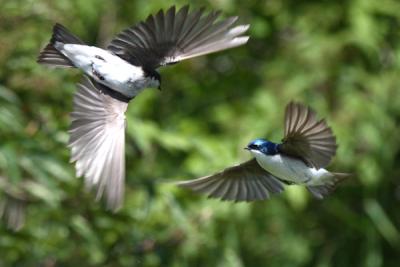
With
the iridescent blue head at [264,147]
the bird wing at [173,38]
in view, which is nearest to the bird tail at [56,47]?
the bird wing at [173,38]

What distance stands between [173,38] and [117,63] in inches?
6.0

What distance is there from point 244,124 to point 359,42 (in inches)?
25.2

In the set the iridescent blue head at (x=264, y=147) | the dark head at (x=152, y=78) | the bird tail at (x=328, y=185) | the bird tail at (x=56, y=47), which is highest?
the bird tail at (x=56, y=47)

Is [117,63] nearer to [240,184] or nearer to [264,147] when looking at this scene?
[264,147]

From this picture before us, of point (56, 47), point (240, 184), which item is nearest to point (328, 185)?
point (240, 184)

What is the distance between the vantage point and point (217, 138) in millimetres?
3961

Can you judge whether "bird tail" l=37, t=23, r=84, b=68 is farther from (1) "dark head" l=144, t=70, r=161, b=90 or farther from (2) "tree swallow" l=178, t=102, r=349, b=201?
(2) "tree swallow" l=178, t=102, r=349, b=201

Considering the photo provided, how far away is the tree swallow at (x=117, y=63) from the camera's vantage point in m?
2.25

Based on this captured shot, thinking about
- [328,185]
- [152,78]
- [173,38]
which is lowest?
[328,185]

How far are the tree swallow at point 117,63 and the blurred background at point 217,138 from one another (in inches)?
27.4

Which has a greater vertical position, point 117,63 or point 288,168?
point 117,63

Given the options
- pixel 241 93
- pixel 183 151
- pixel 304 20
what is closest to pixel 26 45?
pixel 183 151

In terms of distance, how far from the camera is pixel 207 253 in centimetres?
355

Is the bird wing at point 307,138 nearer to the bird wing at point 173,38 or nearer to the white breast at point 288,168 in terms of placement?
the white breast at point 288,168
